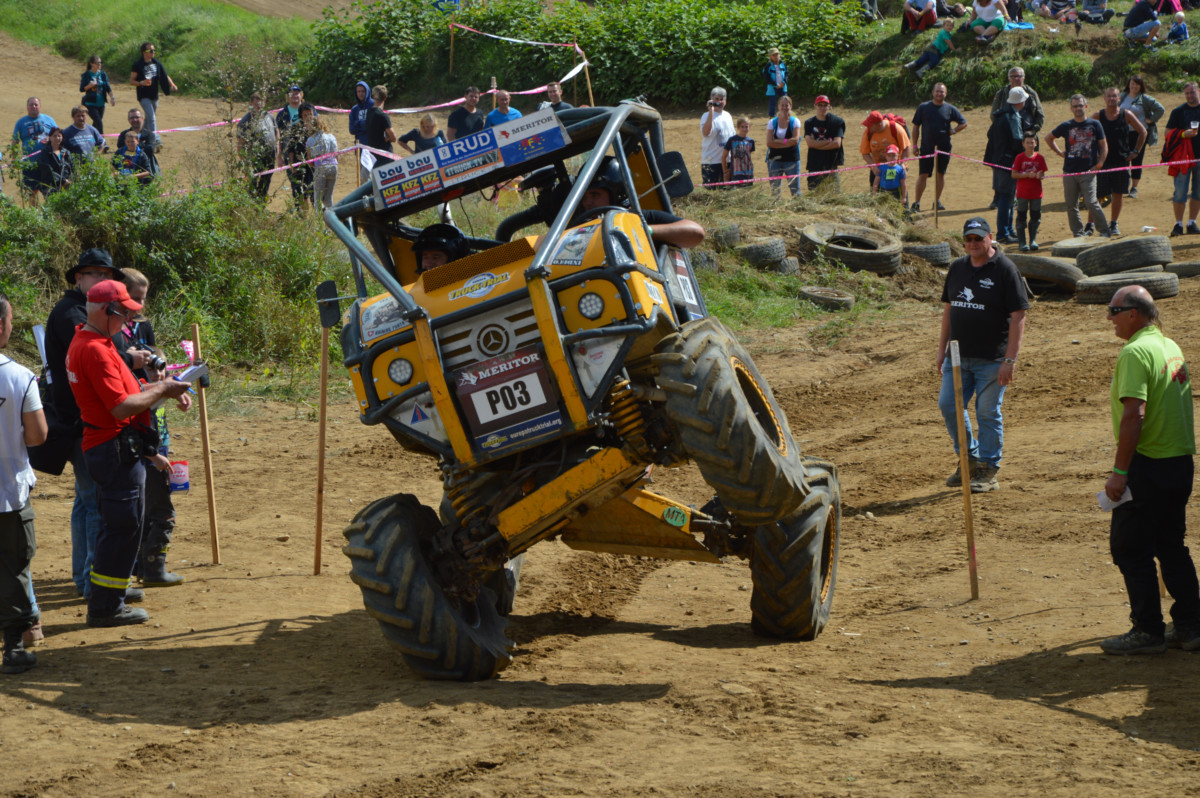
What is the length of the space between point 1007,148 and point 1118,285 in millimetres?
4079

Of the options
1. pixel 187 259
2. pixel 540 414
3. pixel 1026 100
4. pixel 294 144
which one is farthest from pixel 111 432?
pixel 1026 100

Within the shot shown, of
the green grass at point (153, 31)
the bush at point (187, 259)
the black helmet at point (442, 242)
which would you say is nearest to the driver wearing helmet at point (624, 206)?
the black helmet at point (442, 242)

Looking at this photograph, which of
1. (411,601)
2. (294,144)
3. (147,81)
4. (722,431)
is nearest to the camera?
Result: (722,431)

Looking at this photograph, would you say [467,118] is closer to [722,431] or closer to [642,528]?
[642,528]

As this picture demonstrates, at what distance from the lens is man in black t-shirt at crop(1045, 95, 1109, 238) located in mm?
18406

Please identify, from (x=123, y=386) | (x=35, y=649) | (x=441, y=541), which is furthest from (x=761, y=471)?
(x=35, y=649)

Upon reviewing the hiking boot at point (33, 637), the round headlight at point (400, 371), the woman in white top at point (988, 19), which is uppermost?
the woman in white top at point (988, 19)

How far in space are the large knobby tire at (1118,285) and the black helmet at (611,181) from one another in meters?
9.97

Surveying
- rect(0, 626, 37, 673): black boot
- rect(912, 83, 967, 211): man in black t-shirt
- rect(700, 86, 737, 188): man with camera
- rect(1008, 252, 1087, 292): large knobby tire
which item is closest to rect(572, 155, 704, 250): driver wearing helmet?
rect(0, 626, 37, 673): black boot

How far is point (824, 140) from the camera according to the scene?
19.9 m

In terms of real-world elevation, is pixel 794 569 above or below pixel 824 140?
below

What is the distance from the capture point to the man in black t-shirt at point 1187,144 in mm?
18031

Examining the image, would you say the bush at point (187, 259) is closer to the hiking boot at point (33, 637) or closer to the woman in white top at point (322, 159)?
the woman in white top at point (322, 159)

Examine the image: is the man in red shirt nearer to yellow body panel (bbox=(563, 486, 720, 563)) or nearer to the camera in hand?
the camera in hand
